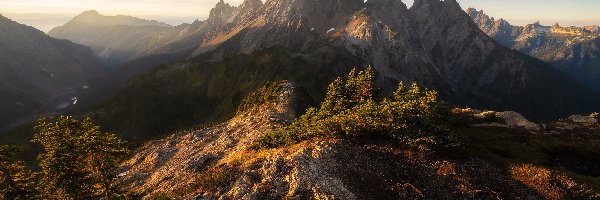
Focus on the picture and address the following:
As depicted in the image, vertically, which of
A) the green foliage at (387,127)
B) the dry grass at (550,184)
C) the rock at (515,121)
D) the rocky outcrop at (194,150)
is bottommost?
the rocky outcrop at (194,150)

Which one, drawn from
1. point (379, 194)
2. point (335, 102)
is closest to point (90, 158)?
point (379, 194)

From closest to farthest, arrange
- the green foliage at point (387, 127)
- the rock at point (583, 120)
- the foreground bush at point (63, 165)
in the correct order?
the foreground bush at point (63, 165) < the green foliage at point (387, 127) < the rock at point (583, 120)

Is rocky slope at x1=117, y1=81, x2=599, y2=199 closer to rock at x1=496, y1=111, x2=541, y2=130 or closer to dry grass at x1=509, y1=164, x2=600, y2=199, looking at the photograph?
dry grass at x1=509, y1=164, x2=600, y2=199

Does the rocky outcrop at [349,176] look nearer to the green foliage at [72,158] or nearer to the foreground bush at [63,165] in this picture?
the green foliage at [72,158]

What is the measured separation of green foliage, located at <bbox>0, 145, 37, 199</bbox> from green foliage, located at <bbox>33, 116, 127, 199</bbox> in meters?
1.57

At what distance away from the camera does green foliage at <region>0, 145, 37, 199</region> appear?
122 ft

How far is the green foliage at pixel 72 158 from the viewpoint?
127 ft

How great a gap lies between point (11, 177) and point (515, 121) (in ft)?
251

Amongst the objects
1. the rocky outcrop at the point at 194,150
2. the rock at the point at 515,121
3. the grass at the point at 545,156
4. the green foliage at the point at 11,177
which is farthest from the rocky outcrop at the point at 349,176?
the rock at the point at 515,121

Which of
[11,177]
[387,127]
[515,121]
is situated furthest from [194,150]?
[515,121]

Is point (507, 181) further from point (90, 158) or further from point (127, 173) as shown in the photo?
point (127, 173)

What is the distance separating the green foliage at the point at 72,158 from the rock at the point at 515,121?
66180mm

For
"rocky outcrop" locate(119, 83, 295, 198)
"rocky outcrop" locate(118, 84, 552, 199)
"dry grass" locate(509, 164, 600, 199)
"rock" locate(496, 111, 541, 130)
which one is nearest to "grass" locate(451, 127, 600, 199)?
"dry grass" locate(509, 164, 600, 199)

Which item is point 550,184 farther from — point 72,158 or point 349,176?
point 72,158
